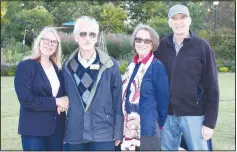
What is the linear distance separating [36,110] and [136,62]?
0.96 m

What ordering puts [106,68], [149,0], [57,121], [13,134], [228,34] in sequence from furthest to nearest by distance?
[149,0] < [228,34] < [13,134] < [57,121] < [106,68]

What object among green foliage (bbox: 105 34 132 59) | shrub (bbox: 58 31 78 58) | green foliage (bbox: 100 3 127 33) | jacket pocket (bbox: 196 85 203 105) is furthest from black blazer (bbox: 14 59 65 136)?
green foliage (bbox: 100 3 127 33)

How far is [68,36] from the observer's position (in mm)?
21094

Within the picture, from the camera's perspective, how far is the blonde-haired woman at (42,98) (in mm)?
3221

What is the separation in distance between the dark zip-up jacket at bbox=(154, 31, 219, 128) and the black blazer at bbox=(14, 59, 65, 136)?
102cm

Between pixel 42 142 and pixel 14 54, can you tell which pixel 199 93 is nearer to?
pixel 42 142

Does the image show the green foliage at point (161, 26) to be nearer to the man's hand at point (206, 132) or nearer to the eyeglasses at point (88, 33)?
the man's hand at point (206, 132)

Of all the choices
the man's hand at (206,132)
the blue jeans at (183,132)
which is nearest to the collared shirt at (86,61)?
the blue jeans at (183,132)

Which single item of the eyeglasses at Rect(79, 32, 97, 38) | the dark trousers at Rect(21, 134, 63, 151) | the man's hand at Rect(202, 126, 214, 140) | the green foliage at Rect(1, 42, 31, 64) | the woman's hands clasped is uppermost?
the eyeglasses at Rect(79, 32, 97, 38)

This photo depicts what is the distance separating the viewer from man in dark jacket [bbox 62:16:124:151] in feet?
10.2

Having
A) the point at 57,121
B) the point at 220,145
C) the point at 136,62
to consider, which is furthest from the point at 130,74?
the point at 220,145

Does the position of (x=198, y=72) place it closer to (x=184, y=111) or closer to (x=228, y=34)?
(x=184, y=111)

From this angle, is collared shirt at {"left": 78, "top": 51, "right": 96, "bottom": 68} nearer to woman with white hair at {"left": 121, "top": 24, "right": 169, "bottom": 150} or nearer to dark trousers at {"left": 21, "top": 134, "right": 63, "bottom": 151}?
woman with white hair at {"left": 121, "top": 24, "right": 169, "bottom": 150}

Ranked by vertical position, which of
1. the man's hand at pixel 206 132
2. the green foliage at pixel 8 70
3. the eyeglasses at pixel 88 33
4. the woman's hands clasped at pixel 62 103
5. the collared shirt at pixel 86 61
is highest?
the eyeglasses at pixel 88 33
